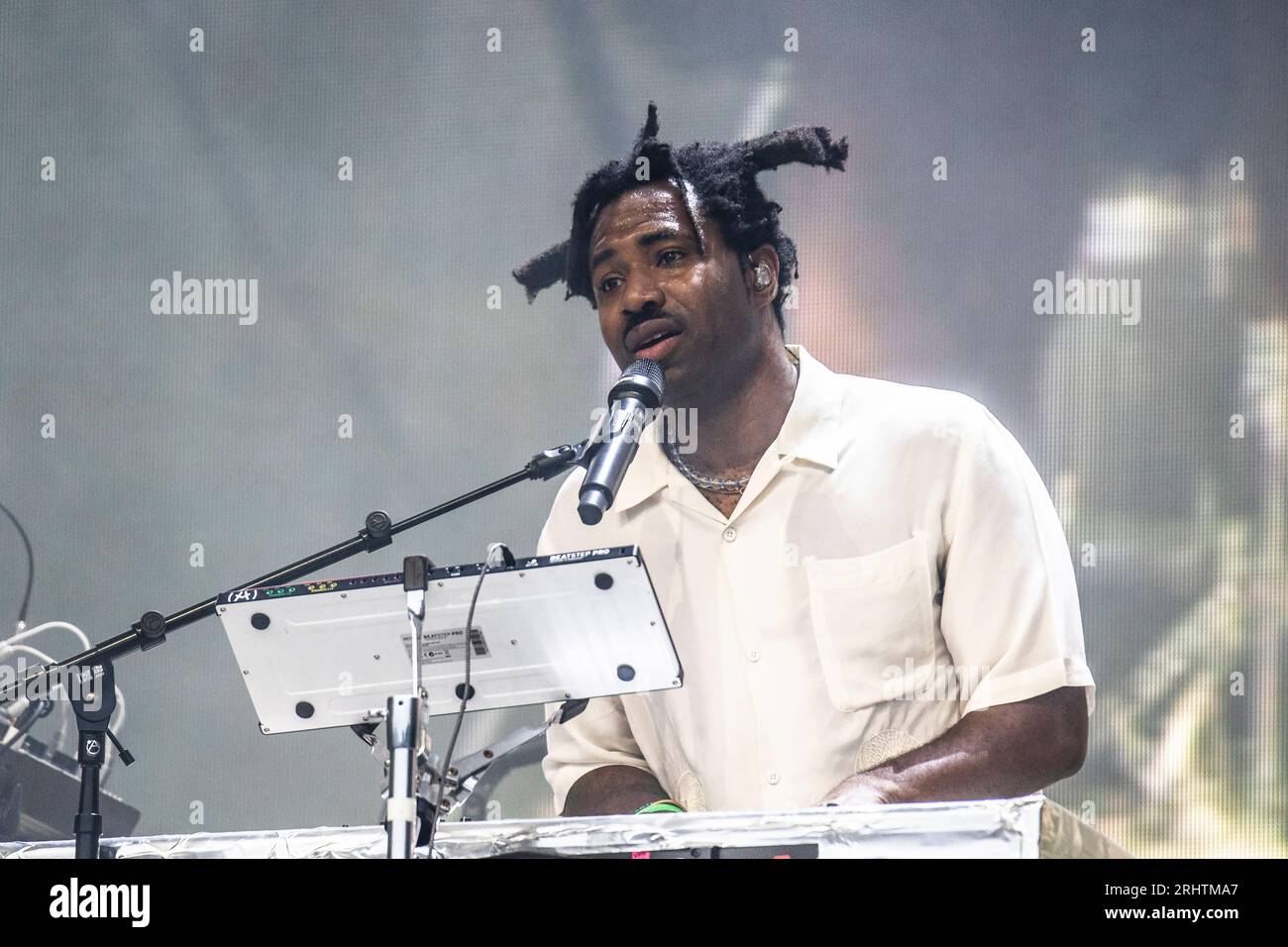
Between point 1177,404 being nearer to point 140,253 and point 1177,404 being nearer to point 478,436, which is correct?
point 478,436

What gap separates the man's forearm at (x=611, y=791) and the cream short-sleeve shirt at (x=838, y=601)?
38 mm

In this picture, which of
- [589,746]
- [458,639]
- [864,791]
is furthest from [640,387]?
[589,746]

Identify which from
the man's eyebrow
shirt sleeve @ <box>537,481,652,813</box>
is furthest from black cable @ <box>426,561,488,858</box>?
the man's eyebrow

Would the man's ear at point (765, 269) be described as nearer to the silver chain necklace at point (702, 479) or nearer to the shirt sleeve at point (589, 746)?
the silver chain necklace at point (702, 479)

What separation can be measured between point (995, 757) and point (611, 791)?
718 mm

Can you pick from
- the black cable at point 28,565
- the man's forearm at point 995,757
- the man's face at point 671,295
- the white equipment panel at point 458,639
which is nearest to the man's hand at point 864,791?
the man's forearm at point 995,757

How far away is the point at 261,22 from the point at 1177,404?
2588 millimetres

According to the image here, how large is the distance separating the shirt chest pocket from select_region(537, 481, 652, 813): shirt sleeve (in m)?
0.43

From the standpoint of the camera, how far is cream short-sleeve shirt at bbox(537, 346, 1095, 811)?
8.39 ft

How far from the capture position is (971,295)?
3.35 m

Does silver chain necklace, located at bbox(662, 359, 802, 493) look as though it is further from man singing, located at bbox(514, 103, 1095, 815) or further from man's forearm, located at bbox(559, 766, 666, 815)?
man's forearm, located at bbox(559, 766, 666, 815)
